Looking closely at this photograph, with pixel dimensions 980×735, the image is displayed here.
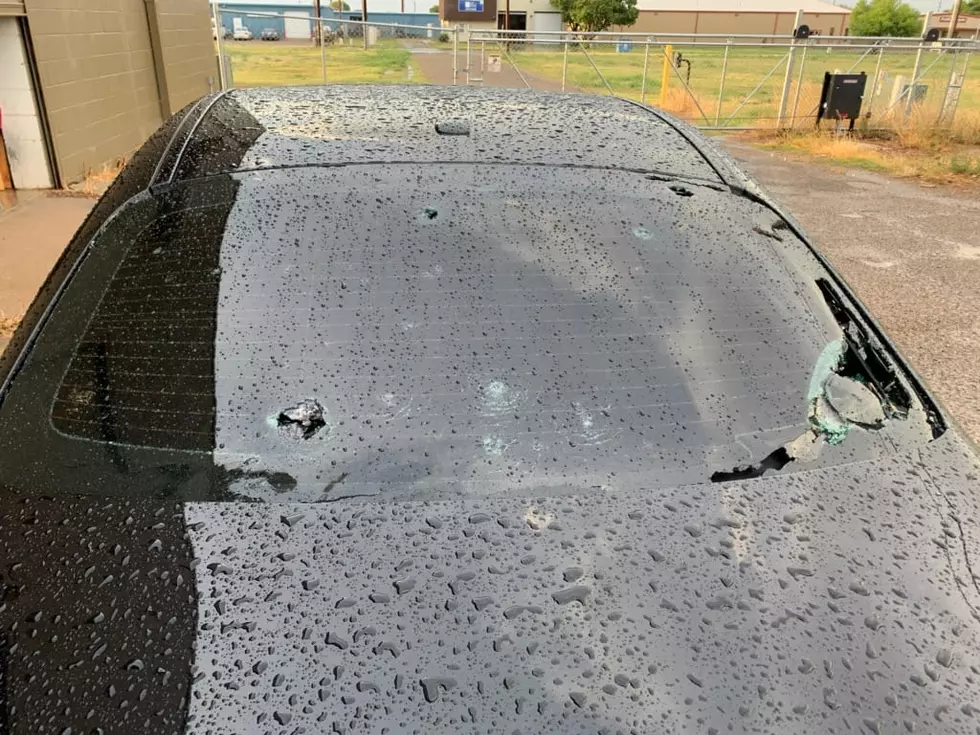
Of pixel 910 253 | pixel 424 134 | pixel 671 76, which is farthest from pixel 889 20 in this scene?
pixel 424 134

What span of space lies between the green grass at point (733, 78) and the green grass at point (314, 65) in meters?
3.26

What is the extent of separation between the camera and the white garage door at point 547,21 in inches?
2016

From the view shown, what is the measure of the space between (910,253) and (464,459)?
669 centimetres

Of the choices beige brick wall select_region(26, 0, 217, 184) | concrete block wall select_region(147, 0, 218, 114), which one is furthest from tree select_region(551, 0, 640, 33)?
beige brick wall select_region(26, 0, 217, 184)

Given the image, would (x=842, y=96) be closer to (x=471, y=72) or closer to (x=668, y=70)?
(x=668, y=70)

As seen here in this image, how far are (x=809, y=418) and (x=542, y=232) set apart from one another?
713 millimetres

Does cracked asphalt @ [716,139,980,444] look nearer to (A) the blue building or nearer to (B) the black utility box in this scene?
(B) the black utility box

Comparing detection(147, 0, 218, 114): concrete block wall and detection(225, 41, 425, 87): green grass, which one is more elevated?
detection(147, 0, 218, 114): concrete block wall

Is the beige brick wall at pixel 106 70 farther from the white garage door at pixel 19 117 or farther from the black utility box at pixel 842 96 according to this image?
the black utility box at pixel 842 96

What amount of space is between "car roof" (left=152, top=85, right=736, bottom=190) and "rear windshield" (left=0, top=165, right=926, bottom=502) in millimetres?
81

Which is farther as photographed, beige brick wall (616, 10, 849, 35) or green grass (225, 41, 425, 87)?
beige brick wall (616, 10, 849, 35)

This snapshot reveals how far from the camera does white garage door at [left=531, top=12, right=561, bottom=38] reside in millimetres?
51219

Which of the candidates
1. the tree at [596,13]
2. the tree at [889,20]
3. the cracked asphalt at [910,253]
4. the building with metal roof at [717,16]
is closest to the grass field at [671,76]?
the cracked asphalt at [910,253]

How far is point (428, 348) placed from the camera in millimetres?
1585
